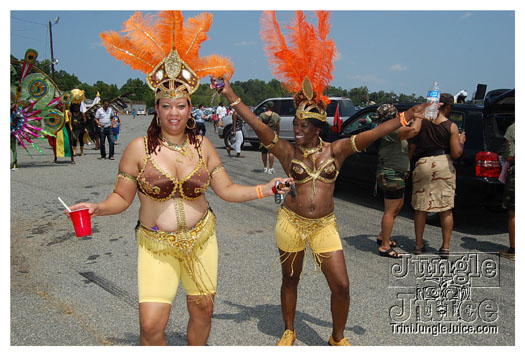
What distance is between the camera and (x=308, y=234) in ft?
10.4

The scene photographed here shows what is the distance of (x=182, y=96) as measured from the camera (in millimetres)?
2748

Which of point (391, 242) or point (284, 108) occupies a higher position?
point (284, 108)

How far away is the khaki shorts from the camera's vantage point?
5031mm

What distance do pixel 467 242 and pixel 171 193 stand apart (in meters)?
4.69

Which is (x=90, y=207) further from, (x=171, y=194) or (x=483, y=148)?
(x=483, y=148)

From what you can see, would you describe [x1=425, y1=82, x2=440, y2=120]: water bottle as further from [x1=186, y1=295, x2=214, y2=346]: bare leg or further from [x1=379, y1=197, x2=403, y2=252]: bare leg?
[x1=379, y1=197, x2=403, y2=252]: bare leg

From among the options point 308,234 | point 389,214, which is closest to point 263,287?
point 308,234

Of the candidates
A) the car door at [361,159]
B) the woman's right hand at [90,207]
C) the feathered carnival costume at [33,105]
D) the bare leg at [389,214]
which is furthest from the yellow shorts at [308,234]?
the feathered carnival costume at [33,105]

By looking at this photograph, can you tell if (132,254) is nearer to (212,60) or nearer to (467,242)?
(212,60)

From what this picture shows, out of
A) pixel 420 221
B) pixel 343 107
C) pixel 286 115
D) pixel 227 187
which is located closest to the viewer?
pixel 227 187

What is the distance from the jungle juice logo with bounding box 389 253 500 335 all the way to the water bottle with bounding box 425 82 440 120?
1.81 metres

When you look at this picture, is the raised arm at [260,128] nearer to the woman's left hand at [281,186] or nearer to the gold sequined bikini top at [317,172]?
the gold sequined bikini top at [317,172]

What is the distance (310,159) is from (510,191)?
3271 mm

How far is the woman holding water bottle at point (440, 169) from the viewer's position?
16.4 ft
